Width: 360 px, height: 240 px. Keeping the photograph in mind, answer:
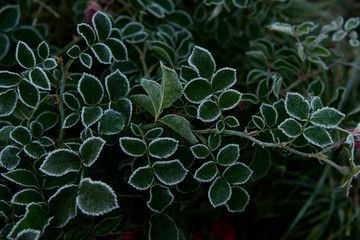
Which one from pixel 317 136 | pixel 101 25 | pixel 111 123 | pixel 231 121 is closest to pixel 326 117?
A: pixel 317 136

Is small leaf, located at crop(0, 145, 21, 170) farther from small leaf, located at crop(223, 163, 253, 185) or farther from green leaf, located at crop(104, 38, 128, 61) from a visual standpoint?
small leaf, located at crop(223, 163, 253, 185)

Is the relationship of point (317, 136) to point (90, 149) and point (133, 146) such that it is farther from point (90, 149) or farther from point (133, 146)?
point (90, 149)

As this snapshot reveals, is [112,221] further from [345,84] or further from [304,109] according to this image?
[345,84]

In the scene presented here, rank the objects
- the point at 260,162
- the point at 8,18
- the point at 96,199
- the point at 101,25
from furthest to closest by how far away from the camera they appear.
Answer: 1. the point at 8,18
2. the point at 260,162
3. the point at 101,25
4. the point at 96,199

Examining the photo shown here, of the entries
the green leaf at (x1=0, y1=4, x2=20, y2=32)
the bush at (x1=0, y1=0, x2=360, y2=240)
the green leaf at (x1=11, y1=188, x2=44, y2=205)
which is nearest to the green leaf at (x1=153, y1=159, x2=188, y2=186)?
the bush at (x1=0, y1=0, x2=360, y2=240)

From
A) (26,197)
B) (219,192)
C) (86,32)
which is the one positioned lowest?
(26,197)

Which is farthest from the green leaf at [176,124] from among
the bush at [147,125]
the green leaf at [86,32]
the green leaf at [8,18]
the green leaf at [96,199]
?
the green leaf at [8,18]
